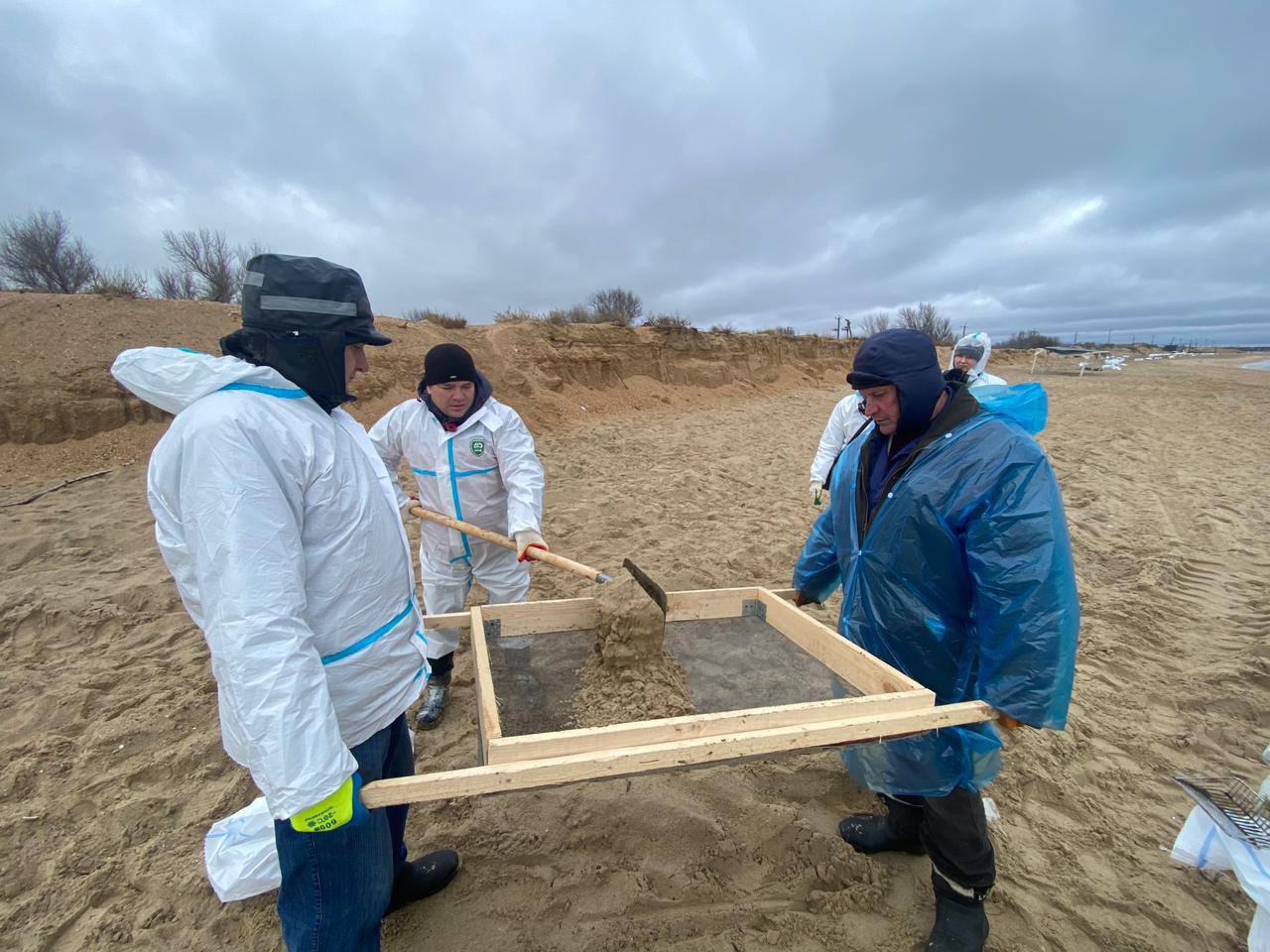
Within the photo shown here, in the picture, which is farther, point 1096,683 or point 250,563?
point 1096,683

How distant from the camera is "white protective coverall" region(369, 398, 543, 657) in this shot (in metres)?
3.15

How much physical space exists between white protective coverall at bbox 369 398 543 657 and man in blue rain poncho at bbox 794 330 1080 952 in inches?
65.9

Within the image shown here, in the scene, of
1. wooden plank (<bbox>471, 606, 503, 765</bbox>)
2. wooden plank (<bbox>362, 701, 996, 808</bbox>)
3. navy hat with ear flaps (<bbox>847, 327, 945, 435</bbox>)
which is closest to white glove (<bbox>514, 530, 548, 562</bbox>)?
wooden plank (<bbox>471, 606, 503, 765</bbox>)

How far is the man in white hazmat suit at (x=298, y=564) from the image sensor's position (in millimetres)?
1253

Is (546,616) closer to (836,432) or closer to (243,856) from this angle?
(243,856)

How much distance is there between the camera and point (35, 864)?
2447 millimetres

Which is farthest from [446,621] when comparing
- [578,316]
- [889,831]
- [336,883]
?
[578,316]

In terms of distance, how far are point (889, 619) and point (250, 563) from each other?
1.99m

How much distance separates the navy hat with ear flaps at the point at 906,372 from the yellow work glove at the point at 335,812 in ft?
6.07

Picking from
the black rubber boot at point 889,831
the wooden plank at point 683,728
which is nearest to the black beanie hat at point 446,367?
the wooden plank at point 683,728

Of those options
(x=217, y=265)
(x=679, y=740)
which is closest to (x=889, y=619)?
(x=679, y=740)

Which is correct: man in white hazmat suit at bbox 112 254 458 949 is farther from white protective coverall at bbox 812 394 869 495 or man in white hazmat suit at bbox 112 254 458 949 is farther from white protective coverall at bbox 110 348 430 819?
white protective coverall at bbox 812 394 869 495

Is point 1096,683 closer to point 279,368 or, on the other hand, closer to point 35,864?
point 279,368

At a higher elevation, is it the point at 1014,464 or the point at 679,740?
the point at 1014,464
